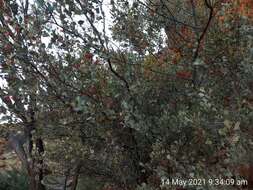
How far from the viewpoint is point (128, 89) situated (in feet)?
13.3

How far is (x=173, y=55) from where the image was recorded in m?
4.76

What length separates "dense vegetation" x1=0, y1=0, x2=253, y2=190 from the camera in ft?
12.3

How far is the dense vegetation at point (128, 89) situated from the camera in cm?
374

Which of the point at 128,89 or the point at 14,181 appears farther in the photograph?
the point at 14,181

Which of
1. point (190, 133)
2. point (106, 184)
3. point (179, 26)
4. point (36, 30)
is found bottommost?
point (106, 184)

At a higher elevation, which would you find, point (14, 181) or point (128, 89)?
point (128, 89)

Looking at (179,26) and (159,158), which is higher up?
(179,26)

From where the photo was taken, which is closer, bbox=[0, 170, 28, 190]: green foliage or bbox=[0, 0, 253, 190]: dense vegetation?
bbox=[0, 0, 253, 190]: dense vegetation

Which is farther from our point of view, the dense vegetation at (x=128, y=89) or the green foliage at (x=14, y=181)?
the green foliage at (x=14, y=181)

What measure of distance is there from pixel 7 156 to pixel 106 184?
9759 millimetres

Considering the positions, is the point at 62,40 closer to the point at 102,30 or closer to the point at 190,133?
the point at 102,30

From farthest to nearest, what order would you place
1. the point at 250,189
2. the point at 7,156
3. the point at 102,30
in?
the point at 7,156, the point at 250,189, the point at 102,30

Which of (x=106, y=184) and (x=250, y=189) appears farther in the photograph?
(x=106, y=184)

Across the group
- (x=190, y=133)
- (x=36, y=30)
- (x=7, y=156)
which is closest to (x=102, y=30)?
(x=36, y=30)
